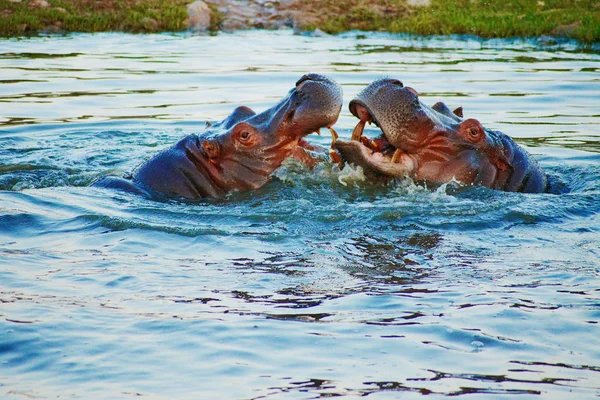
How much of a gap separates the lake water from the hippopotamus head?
0.16 m

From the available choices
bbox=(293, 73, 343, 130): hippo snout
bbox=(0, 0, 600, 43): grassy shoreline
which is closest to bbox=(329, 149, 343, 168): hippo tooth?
bbox=(293, 73, 343, 130): hippo snout

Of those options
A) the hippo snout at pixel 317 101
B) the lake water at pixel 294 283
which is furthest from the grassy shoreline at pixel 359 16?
the hippo snout at pixel 317 101

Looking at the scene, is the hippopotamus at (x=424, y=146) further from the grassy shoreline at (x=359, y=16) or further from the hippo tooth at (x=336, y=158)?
the grassy shoreline at (x=359, y=16)

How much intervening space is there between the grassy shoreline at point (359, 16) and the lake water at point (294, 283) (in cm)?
1212

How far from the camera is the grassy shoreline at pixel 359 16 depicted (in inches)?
876

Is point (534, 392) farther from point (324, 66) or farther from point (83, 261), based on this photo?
point (324, 66)

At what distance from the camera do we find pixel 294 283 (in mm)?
5129

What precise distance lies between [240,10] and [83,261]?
71.5 ft

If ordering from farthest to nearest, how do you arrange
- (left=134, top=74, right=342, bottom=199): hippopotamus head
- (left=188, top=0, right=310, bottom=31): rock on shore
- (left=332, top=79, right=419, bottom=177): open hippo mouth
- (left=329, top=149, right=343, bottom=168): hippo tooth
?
(left=188, top=0, right=310, bottom=31): rock on shore < (left=329, top=149, right=343, bottom=168): hippo tooth < (left=134, top=74, right=342, bottom=199): hippopotamus head < (left=332, top=79, right=419, bottom=177): open hippo mouth

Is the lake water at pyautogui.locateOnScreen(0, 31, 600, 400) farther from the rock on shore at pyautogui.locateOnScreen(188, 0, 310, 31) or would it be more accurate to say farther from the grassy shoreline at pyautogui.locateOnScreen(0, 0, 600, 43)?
the rock on shore at pyautogui.locateOnScreen(188, 0, 310, 31)

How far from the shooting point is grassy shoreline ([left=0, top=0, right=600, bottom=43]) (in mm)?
22250

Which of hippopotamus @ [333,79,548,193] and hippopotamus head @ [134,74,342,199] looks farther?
hippopotamus head @ [134,74,342,199]

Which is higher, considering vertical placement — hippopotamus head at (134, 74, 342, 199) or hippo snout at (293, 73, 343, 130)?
hippo snout at (293, 73, 343, 130)

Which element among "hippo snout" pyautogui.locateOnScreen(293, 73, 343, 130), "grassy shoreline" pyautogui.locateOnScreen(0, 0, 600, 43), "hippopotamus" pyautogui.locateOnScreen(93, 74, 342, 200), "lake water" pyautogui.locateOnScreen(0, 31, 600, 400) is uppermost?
"grassy shoreline" pyautogui.locateOnScreen(0, 0, 600, 43)
